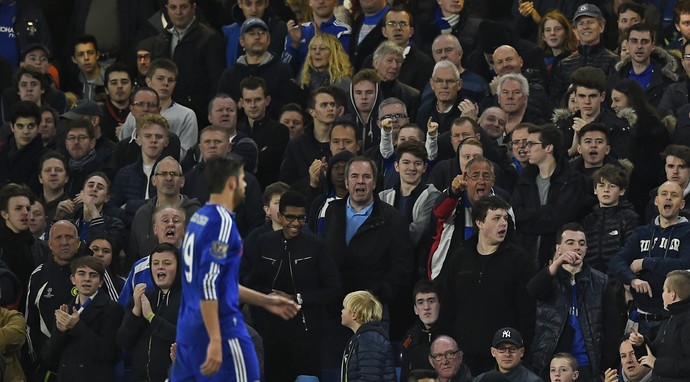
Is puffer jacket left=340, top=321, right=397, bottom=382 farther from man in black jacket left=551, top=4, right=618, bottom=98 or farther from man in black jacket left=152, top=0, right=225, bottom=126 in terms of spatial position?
man in black jacket left=152, top=0, right=225, bottom=126

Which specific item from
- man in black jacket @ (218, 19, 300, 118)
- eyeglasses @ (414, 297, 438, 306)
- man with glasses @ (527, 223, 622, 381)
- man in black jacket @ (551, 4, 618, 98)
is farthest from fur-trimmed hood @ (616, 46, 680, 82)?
eyeglasses @ (414, 297, 438, 306)

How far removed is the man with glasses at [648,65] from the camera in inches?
706

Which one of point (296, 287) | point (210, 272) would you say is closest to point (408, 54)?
point (296, 287)

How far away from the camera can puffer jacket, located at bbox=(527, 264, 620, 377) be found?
15.0 metres

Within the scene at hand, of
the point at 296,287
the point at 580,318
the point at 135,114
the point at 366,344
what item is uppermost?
the point at 135,114

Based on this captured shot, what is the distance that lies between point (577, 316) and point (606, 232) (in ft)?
3.48

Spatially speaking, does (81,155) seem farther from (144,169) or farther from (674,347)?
(674,347)

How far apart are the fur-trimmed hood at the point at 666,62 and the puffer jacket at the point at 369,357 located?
496 centimetres

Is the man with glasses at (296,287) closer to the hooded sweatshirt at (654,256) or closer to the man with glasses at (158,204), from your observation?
the man with glasses at (158,204)

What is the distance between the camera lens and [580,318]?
1509cm

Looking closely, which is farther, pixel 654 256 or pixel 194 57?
pixel 194 57

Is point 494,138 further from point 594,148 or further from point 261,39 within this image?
point 261,39

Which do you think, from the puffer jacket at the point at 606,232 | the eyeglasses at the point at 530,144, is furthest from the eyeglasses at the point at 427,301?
the eyeglasses at the point at 530,144

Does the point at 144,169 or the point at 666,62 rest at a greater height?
the point at 666,62
